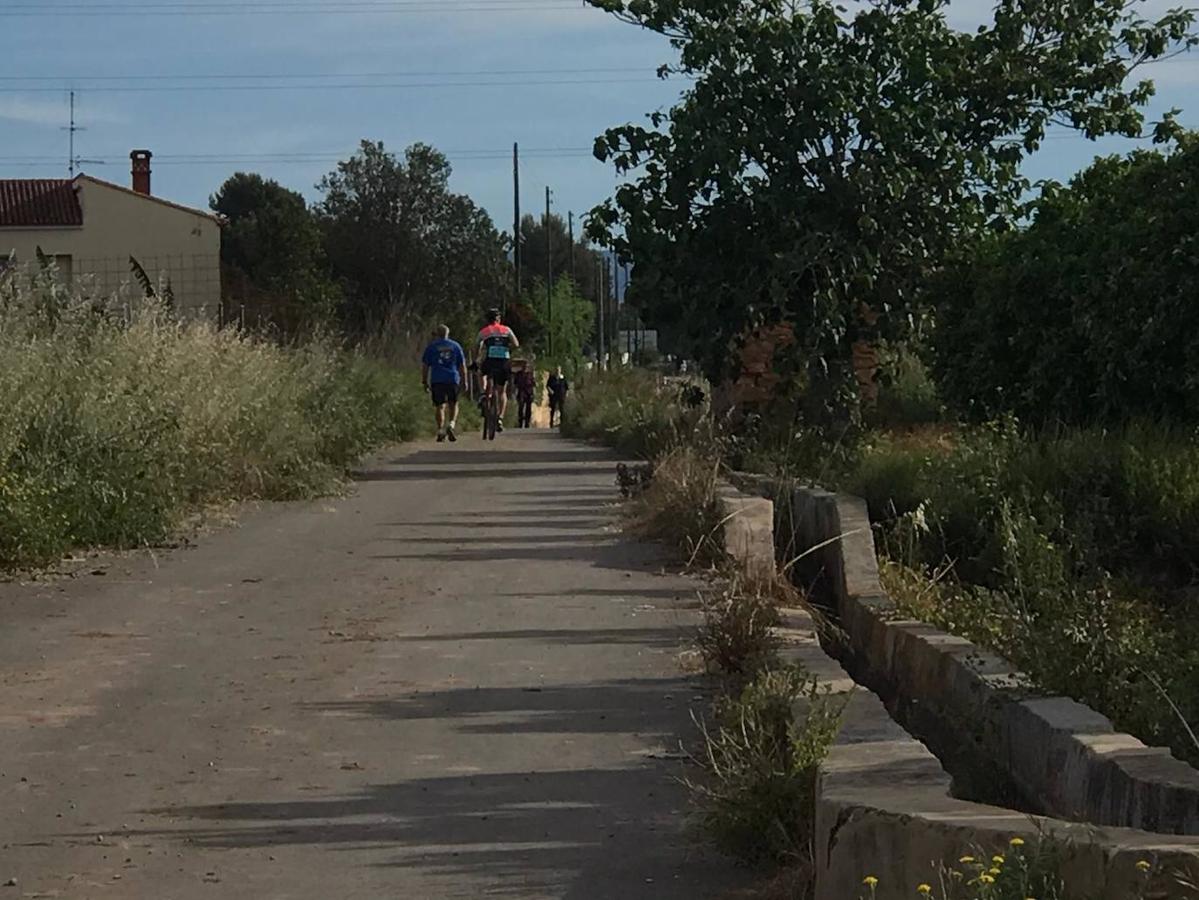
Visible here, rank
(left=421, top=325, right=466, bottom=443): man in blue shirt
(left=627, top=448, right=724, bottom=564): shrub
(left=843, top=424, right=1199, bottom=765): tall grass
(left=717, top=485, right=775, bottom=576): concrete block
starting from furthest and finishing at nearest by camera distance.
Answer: (left=421, top=325, right=466, bottom=443): man in blue shirt → (left=627, top=448, right=724, bottom=564): shrub → (left=717, top=485, right=775, bottom=576): concrete block → (left=843, top=424, right=1199, bottom=765): tall grass

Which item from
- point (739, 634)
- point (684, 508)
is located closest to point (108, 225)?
point (684, 508)

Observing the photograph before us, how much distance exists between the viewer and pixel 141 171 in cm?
6850

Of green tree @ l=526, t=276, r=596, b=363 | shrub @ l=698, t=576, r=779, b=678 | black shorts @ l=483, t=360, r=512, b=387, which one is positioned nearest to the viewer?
shrub @ l=698, t=576, r=779, b=678

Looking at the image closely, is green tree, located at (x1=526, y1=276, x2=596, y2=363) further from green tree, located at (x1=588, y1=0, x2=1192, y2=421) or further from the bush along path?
the bush along path

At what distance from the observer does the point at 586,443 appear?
35.1 metres

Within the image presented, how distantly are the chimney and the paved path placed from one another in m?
55.4

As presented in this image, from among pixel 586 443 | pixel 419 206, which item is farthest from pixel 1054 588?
pixel 419 206

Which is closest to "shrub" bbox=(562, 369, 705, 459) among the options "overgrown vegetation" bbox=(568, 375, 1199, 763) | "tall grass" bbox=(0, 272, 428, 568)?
"tall grass" bbox=(0, 272, 428, 568)

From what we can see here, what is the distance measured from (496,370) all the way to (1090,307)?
14.3 metres

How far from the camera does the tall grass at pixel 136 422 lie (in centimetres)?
1387

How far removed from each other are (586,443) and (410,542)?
20.0 m

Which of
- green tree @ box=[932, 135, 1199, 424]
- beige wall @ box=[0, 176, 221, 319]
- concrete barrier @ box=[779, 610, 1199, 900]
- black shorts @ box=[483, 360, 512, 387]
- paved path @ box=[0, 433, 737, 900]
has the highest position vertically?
beige wall @ box=[0, 176, 221, 319]

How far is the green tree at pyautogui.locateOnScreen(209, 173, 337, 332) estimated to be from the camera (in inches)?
2525

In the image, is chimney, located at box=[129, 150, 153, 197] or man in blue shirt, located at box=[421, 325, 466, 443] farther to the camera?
chimney, located at box=[129, 150, 153, 197]
